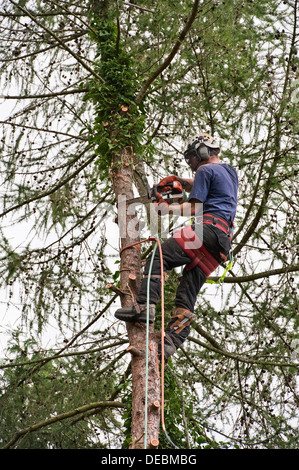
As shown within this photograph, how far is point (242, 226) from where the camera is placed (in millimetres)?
6246

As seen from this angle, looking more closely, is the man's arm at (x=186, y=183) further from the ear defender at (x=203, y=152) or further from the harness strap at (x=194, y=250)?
the harness strap at (x=194, y=250)

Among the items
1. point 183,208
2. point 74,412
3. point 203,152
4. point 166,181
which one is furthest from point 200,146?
point 74,412

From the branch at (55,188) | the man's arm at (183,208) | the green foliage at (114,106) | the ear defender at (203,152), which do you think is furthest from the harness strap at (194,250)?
the branch at (55,188)

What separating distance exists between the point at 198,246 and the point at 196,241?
0.05m

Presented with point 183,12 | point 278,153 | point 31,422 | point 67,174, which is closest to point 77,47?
point 67,174

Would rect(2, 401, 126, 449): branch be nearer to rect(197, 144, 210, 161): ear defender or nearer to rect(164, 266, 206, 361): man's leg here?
rect(164, 266, 206, 361): man's leg

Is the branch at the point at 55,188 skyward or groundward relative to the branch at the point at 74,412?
skyward

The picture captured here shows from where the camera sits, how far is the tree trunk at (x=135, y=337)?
4.16m

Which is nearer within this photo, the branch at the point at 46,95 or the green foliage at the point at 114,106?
the green foliage at the point at 114,106

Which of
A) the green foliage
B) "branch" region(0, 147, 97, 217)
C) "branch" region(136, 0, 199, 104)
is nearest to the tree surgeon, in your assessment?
the green foliage

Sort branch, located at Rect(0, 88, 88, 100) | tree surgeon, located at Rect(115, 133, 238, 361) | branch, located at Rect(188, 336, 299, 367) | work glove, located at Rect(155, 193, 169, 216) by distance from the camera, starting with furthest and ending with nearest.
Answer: branch, located at Rect(0, 88, 88, 100), branch, located at Rect(188, 336, 299, 367), work glove, located at Rect(155, 193, 169, 216), tree surgeon, located at Rect(115, 133, 238, 361)

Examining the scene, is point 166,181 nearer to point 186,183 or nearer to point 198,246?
point 186,183

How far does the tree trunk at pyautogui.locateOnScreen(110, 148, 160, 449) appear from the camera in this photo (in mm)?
4160
